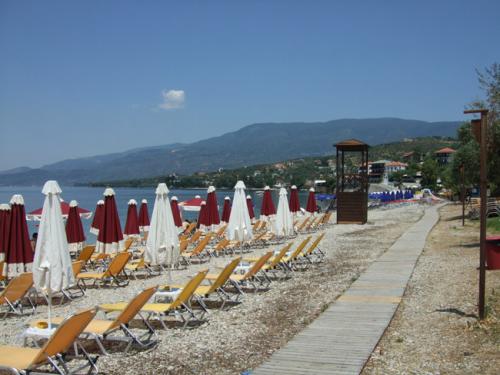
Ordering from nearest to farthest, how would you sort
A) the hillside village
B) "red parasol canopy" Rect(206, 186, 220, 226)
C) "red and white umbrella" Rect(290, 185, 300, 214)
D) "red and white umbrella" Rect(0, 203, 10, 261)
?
"red and white umbrella" Rect(0, 203, 10, 261) < "red parasol canopy" Rect(206, 186, 220, 226) < "red and white umbrella" Rect(290, 185, 300, 214) < the hillside village

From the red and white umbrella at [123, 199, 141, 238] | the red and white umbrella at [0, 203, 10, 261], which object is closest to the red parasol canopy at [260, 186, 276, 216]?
the red and white umbrella at [123, 199, 141, 238]

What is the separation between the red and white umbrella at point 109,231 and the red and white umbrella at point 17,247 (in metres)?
2.80

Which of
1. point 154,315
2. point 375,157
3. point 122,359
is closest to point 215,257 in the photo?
point 154,315

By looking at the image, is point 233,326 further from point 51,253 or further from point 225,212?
point 225,212

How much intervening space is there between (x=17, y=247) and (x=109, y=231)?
123 inches

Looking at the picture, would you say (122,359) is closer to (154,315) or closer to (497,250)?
(154,315)

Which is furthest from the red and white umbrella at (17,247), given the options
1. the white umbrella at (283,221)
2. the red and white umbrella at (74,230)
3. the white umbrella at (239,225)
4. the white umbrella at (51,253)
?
the white umbrella at (283,221)

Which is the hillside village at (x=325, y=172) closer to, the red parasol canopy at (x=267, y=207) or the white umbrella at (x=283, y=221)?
the red parasol canopy at (x=267, y=207)

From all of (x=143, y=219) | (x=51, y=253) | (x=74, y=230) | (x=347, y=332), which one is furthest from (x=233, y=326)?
(x=143, y=219)

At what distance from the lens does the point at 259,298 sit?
848cm

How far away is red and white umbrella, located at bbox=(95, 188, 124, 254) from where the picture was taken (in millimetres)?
12602

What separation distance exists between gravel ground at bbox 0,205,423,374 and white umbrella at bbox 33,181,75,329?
0.81 meters

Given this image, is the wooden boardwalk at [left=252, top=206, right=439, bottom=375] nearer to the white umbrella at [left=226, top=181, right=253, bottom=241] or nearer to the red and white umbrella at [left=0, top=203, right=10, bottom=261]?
the white umbrella at [left=226, top=181, right=253, bottom=241]

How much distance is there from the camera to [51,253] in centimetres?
662
